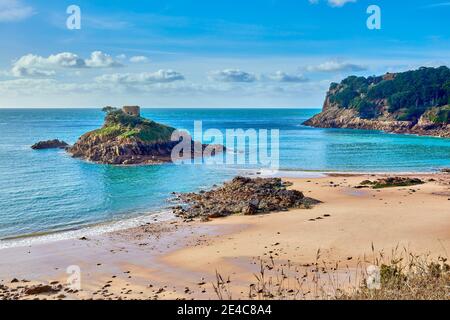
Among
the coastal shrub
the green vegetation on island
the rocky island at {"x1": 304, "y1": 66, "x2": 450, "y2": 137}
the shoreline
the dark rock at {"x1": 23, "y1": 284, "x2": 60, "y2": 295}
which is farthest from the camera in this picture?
the coastal shrub

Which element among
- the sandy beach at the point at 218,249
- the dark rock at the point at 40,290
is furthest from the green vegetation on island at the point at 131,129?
the dark rock at the point at 40,290

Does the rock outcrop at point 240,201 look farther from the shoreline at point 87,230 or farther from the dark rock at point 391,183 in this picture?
the dark rock at point 391,183

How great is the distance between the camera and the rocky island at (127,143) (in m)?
72.0

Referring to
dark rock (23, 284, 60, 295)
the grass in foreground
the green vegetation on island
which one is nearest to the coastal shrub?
the green vegetation on island

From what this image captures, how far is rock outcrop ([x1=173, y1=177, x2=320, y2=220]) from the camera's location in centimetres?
3731

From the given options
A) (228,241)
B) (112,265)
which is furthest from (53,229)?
(228,241)

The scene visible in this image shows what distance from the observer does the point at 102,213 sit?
38.2 m

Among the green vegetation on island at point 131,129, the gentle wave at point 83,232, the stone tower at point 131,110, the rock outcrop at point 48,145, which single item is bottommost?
the gentle wave at point 83,232

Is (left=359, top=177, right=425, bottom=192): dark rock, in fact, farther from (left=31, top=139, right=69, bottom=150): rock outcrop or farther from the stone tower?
(left=31, top=139, right=69, bottom=150): rock outcrop

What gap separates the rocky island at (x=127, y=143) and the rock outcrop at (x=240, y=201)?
2844cm

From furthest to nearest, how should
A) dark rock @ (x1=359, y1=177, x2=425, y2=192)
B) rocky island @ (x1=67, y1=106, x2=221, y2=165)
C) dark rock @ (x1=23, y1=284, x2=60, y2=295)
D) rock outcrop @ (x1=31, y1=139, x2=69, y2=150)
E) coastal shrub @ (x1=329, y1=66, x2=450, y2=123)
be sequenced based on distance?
coastal shrub @ (x1=329, y1=66, x2=450, y2=123), rock outcrop @ (x1=31, y1=139, x2=69, y2=150), rocky island @ (x1=67, y1=106, x2=221, y2=165), dark rock @ (x1=359, y1=177, x2=425, y2=192), dark rock @ (x1=23, y1=284, x2=60, y2=295)

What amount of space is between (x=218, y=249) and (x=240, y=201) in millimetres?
13065

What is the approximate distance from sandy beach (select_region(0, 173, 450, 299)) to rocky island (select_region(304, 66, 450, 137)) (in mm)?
94650
